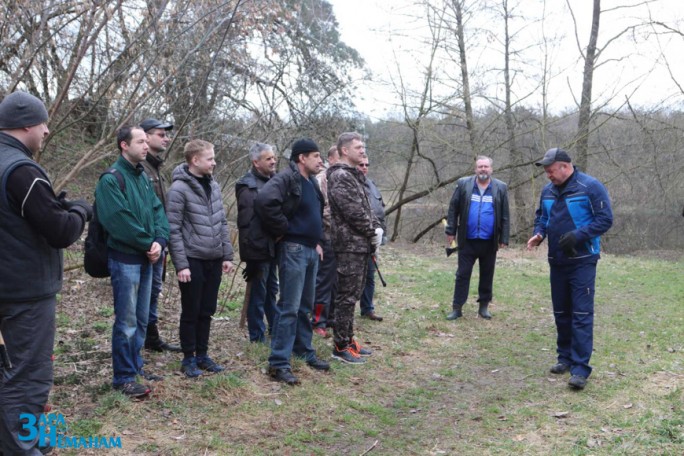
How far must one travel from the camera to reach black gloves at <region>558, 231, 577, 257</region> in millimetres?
4969

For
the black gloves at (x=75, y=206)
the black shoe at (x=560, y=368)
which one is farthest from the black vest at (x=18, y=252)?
the black shoe at (x=560, y=368)

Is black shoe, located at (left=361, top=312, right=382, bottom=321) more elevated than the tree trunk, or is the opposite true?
the tree trunk

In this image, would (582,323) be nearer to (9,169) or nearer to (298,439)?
(298,439)

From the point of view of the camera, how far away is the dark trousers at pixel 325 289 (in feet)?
21.4

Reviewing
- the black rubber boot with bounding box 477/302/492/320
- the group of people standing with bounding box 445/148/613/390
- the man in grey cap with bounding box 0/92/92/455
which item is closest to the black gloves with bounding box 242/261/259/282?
the man in grey cap with bounding box 0/92/92/455

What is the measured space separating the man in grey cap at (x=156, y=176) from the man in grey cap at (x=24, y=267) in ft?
5.24

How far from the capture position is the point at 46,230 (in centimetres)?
311

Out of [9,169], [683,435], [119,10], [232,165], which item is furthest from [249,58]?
[683,435]

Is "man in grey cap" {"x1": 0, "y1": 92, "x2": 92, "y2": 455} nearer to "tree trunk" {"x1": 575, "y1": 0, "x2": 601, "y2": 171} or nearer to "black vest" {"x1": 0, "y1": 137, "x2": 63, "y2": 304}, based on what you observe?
"black vest" {"x1": 0, "y1": 137, "x2": 63, "y2": 304}

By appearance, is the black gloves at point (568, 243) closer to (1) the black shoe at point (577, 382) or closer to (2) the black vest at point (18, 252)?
(1) the black shoe at point (577, 382)

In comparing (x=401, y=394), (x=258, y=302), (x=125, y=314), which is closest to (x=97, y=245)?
(x=125, y=314)

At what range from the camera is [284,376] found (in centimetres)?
484

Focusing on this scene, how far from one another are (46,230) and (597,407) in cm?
411

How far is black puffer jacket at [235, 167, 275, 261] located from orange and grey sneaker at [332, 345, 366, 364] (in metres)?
1.15
